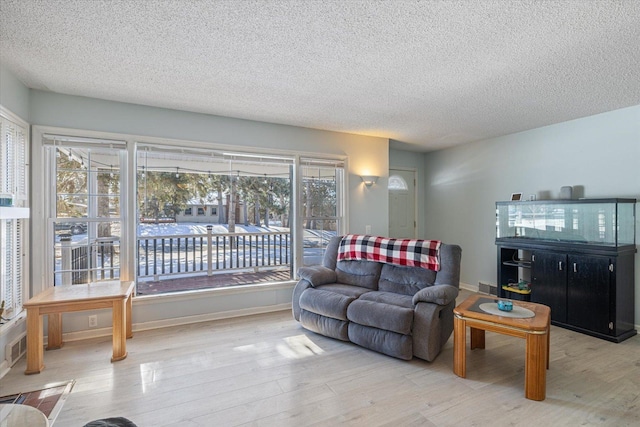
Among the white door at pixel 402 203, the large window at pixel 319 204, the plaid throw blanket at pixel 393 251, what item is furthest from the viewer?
the white door at pixel 402 203

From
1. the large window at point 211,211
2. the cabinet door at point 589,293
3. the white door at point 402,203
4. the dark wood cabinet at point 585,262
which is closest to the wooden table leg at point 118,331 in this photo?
the large window at point 211,211

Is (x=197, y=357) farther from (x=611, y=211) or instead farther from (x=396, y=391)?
(x=611, y=211)

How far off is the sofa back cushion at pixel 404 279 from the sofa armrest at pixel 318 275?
0.58 m

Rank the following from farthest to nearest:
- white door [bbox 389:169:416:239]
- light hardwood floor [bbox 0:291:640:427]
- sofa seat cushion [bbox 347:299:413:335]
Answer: white door [bbox 389:169:416:239]
sofa seat cushion [bbox 347:299:413:335]
light hardwood floor [bbox 0:291:640:427]

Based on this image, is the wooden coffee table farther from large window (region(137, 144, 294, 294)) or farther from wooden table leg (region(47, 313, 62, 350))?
wooden table leg (region(47, 313, 62, 350))

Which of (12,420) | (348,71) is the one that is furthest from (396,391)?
(348,71)

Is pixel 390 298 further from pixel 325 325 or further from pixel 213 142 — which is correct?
pixel 213 142

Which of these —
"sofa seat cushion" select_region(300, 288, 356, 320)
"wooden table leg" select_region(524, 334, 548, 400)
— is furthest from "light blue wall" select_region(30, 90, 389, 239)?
"wooden table leg" select_region(524, 334, 548, 400)

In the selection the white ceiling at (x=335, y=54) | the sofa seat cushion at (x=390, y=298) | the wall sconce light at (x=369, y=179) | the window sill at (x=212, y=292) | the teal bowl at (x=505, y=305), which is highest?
the white ceiling at (x=335, y=54)

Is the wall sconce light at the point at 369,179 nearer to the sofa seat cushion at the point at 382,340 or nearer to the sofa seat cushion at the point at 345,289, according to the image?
the sofa seat cushion at the point at 345,289

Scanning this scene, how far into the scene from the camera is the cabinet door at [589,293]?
124 inches

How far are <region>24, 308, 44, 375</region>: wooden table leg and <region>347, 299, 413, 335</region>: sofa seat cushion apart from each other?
2595mm

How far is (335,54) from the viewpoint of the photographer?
2.30 m

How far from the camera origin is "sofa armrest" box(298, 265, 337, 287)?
3521 millimetres
